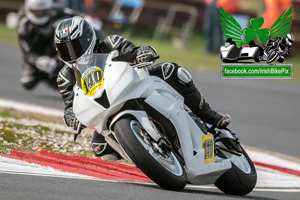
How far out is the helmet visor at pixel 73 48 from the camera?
594 cm

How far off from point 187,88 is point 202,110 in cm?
30

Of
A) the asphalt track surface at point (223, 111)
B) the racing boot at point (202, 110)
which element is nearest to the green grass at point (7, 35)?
the asphalt track surface at point (223, 111)

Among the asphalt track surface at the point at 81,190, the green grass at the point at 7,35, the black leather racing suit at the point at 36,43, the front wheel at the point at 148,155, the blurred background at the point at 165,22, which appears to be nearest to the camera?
the asphalt track surface at the point at 81,190

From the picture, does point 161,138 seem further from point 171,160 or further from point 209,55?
point 209,55

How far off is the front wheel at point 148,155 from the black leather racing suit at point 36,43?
6704 millimetres

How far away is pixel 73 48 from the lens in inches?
234

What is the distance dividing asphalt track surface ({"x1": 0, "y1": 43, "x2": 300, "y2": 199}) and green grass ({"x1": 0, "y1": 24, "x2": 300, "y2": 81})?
936 mm

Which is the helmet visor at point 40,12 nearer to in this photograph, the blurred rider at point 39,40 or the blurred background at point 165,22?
the blurred rider at point 39,40

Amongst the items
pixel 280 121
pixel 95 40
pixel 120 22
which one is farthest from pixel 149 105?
pixel 120 22

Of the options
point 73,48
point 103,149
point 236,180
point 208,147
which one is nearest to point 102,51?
point 73,48

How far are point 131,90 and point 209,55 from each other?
12182 millimetres

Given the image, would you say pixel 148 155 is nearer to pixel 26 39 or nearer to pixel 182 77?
pixel 182 77

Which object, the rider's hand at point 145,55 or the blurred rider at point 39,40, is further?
the blurred rider at point 39,40

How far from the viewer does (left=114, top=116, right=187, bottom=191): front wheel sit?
5.33 metres
